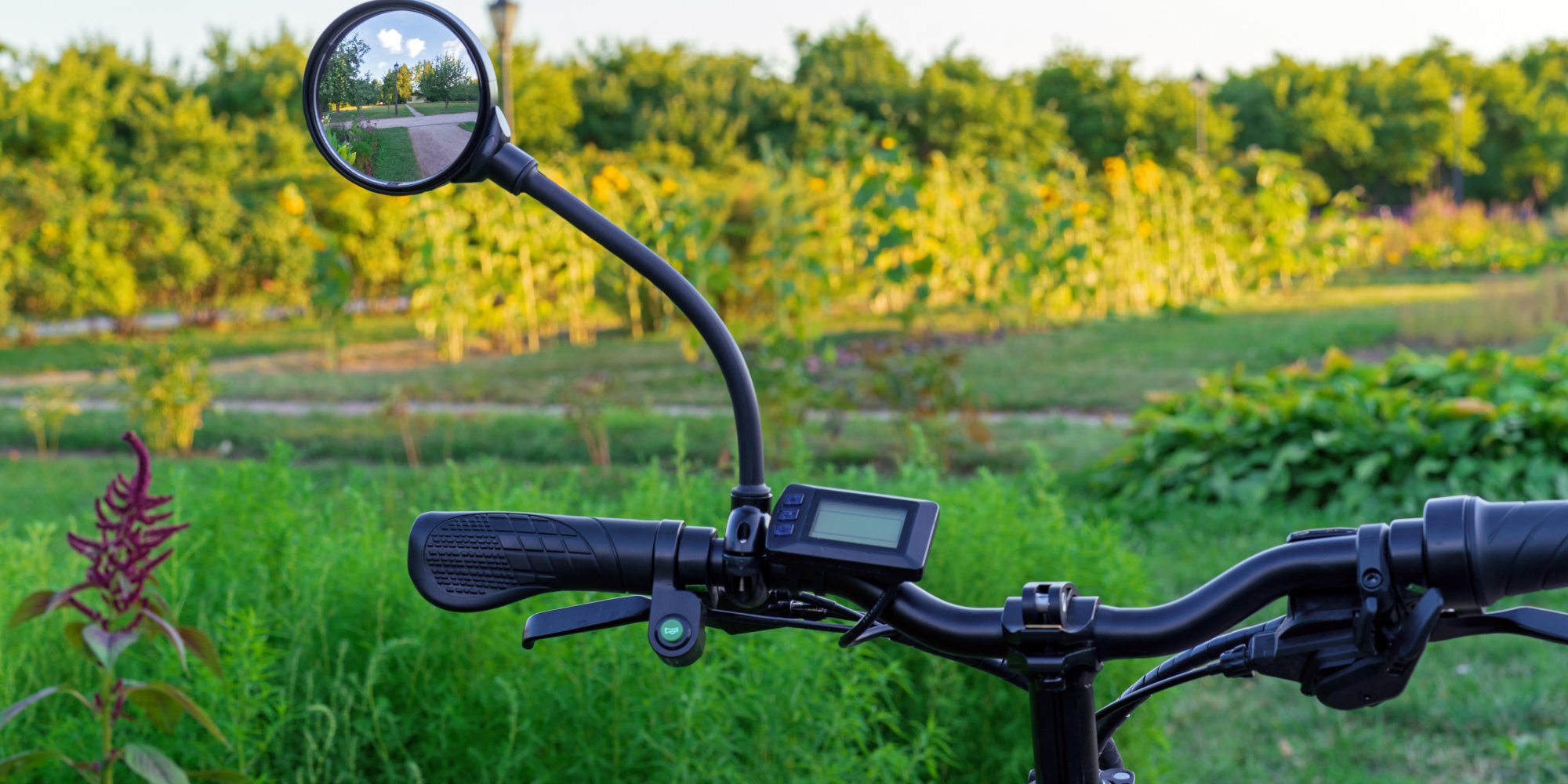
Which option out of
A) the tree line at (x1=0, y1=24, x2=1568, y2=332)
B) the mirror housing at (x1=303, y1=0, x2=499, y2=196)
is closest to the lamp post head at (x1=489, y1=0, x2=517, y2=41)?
the tree line at (x1=0, y1=24, x2=1568, y2=332)

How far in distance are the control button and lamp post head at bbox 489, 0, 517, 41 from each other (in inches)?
513

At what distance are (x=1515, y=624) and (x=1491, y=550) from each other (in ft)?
0.22

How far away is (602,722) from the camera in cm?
223

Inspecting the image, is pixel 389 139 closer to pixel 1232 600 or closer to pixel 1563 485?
pixel 1232 600

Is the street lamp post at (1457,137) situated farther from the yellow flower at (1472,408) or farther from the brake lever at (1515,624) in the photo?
the brake lever at (1515,624)

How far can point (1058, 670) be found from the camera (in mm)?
910

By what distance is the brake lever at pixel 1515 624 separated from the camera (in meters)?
0.83

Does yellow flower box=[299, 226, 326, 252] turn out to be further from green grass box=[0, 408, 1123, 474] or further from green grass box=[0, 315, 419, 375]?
green grass box=[0, 408, 1123, 474]

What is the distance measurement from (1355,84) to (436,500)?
133ft

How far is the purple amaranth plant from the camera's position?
1749 millimetres

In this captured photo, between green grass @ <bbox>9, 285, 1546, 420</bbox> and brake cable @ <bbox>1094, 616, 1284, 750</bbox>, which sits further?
green grass @ <bbox>9, 285, 1546, 420</bbox>

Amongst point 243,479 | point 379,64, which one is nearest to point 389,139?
point 379,64

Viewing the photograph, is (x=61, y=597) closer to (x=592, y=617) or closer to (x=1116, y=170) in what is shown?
(x=592, y=617)

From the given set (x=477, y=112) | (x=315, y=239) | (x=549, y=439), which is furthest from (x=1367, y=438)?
(x=315, y=239)
